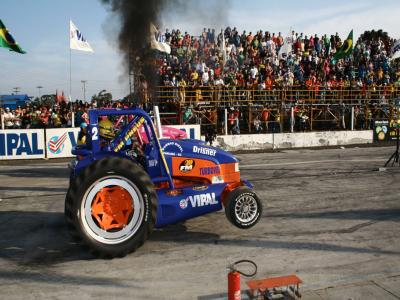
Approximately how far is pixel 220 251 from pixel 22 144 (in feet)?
39.2

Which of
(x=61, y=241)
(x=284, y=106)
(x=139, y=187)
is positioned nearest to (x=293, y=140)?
(x=284, y=106)

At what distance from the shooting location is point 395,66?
2480cm

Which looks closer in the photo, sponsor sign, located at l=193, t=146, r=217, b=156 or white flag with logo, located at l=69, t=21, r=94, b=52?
sponsor sign, located at l=193, t=146, r=217, b=156

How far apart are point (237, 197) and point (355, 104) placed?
54.5 ft

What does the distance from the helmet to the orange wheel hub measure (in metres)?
1.25

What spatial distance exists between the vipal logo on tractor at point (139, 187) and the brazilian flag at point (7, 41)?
1048 centimetres

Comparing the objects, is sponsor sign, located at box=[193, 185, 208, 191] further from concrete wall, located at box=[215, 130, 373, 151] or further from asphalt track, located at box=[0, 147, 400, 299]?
concrete wall, located at box=[215, 130, 373, 151]

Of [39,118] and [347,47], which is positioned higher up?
[347,47]

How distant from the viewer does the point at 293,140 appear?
17.9 meters

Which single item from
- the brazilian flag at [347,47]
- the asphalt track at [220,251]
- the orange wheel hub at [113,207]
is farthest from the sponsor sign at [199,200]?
the brazilian flag at [347,47]

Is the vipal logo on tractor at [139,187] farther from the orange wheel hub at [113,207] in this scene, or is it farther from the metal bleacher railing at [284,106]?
the metal bleacher railing at [284,106]

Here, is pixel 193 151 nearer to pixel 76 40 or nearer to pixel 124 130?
pixel 124 130

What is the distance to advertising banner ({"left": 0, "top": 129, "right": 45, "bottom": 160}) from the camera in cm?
1462

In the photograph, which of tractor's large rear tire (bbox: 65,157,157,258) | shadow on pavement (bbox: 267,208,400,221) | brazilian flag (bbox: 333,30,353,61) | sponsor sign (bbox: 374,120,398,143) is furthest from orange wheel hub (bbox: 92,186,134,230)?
brazilian flag (bbox: 333,30,353,61)
